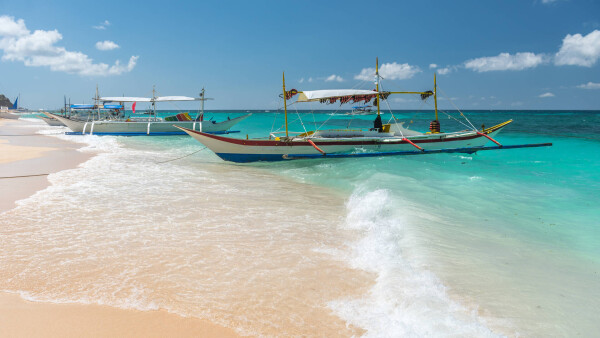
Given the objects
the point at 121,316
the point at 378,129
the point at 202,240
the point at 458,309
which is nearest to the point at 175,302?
the point at 121,316

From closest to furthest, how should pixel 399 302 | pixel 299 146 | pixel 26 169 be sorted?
pixel 399 302 → pixel 26 169 → pixel 299 146

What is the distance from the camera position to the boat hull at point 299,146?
15320 millimetres

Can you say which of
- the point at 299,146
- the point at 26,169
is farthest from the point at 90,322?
the point at 299,146

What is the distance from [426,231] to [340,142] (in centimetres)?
1001

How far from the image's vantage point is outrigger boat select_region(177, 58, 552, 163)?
15.4 meters

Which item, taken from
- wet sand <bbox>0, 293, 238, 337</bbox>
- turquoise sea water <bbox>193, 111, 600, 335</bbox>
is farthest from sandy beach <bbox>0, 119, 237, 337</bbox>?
turquoise sea water <bbox>193, 111, 600, 335</bbox>

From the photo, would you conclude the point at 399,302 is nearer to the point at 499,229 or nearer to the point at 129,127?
the point at 499,229

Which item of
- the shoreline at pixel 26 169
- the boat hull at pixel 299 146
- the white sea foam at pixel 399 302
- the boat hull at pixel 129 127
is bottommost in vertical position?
the white sea foam at pixel 399 302

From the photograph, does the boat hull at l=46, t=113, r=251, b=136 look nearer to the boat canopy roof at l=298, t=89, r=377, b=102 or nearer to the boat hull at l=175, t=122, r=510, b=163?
the boat hull at l=175, t=122, r=510, b=163

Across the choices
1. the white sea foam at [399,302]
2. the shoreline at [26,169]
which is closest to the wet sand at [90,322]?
the white sea foam at [399,302]

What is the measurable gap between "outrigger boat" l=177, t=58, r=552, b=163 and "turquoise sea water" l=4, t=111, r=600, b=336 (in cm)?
111

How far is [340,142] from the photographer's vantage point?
1609 cm

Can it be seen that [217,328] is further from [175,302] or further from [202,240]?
[202,240]

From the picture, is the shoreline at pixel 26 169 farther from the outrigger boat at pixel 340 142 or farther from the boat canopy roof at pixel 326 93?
the boat canopy roof at pixel 326 93
